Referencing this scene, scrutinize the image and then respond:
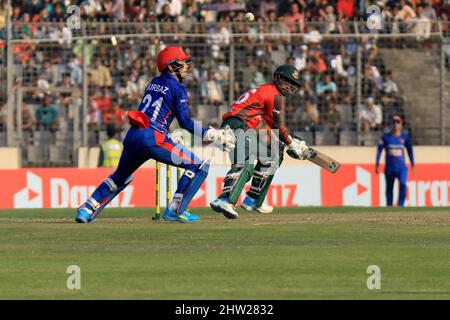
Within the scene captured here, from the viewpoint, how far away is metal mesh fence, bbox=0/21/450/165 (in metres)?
29.5

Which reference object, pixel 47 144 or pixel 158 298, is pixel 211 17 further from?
pixel 158 298

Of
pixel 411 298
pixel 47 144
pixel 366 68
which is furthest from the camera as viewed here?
pixel 366 68

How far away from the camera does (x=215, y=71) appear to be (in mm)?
30141

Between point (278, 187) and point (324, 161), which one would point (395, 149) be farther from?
point (324, 161)

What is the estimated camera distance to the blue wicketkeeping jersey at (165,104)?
54.6ft

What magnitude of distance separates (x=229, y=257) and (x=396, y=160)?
15103 millimetres

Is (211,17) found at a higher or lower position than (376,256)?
higher

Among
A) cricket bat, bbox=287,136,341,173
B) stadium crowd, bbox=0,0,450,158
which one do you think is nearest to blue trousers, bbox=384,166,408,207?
stadium crowd, bbox=0,0,450,158

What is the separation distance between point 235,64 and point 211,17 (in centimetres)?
307

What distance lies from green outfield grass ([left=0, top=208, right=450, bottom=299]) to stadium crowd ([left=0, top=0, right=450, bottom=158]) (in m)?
10.8

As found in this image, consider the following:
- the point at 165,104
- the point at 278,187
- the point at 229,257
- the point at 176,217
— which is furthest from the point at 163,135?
the point at 278,187

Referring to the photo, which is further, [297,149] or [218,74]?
[218,74]

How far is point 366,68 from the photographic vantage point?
31.2m
